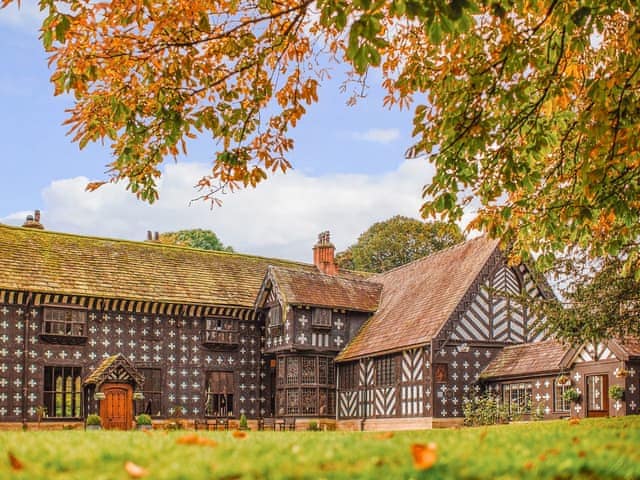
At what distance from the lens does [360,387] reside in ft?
113

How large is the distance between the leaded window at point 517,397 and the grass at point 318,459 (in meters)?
22.0

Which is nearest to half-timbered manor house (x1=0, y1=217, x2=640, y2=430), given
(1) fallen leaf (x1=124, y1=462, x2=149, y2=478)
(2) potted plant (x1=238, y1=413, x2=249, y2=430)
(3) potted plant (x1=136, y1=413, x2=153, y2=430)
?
(3) potted plant (x1=136, y1=413, x2=153, y2=430)

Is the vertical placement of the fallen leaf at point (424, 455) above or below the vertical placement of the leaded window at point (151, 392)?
above

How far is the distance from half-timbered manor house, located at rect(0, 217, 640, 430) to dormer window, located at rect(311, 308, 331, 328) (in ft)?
0.29

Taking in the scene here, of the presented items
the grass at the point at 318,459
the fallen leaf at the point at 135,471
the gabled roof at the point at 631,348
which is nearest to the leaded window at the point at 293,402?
the gabled roof at the point at 631,348

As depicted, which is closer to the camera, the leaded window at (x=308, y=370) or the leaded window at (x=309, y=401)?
the leaded window at (x=309, y=401)

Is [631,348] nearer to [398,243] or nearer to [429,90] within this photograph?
[429,90]

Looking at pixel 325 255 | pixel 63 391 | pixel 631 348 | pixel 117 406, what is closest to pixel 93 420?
pixel 117 406

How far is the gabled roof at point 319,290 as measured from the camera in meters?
35.5

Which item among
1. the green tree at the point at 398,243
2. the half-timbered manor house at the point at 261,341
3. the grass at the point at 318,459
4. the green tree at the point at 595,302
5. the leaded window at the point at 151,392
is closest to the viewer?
the grass at the point at 318,459

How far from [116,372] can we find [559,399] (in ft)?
55.5

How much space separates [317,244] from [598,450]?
37.6 m

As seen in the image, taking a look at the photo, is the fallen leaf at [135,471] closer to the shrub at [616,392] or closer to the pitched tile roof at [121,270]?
the shrub at [616,392]

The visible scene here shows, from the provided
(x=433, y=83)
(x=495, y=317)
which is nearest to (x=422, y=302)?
(x=495, y=317)
